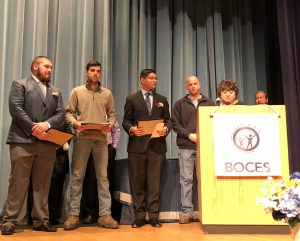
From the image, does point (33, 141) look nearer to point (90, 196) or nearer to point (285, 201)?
point (90, 196)

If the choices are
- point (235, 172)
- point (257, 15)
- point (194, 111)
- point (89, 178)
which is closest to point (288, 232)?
point (235, 172)

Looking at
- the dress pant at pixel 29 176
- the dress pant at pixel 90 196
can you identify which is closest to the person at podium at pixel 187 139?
the dress pant at pixel 90 196

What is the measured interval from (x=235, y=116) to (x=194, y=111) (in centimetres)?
136

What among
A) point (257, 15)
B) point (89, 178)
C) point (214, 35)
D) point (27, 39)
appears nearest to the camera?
point (89, 178)

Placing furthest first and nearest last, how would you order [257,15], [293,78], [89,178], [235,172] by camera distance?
1. [257,15]
2. [293,78]
3. [89,178]
4. [235,172]

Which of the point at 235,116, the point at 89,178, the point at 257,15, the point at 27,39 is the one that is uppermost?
the point at 257,15

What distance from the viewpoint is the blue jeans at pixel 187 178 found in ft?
13.3

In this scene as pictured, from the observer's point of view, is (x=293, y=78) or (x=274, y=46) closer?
(x=293, y=78)

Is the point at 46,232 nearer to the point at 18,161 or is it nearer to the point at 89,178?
the point at 18,161

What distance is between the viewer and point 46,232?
3.38 meters

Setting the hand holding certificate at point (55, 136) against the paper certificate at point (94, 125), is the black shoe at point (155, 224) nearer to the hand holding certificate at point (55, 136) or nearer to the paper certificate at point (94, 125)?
the paper certificate at point (94, 125)

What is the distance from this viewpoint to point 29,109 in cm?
350

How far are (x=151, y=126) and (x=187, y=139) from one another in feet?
1.96

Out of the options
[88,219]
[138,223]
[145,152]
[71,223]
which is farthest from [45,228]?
[145,152]
